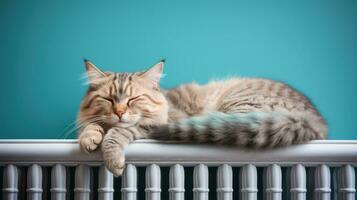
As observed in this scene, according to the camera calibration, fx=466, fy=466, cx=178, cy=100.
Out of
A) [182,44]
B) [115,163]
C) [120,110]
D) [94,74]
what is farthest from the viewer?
[182,44]

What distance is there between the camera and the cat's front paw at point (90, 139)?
1.23 metres

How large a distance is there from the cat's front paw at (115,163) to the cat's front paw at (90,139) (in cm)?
7

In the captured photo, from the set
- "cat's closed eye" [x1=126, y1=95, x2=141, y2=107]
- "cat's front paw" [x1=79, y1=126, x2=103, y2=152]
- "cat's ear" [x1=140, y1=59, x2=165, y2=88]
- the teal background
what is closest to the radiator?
"cat's front paw" [x1=79, y1=126, x2=103, y2=152]

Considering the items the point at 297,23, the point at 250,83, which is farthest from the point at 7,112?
the point at 297,23

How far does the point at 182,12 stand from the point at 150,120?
48 cm

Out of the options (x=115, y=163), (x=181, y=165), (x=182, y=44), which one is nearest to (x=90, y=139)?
(x=115, y=163)

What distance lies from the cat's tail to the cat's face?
0.42 feet

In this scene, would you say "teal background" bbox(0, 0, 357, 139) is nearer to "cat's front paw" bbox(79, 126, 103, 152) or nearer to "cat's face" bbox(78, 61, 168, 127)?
"cat's face" bbox(78, 61, 168, 127)

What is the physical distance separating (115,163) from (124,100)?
0.23 meters

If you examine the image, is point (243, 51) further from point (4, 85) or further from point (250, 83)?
point (4, 85)

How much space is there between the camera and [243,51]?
1651mm

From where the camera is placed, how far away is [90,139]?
1.24m

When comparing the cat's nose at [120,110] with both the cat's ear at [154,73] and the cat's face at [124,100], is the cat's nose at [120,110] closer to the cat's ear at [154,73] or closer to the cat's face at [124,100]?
the cat's face at [124,100]

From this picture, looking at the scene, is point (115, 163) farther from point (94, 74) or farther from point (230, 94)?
point (230, 94)
